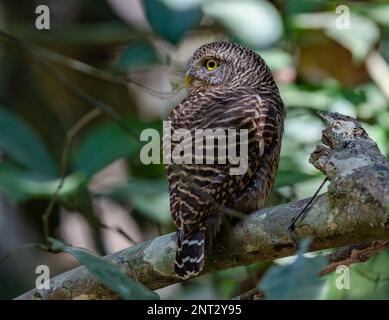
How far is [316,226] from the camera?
2.84 meters

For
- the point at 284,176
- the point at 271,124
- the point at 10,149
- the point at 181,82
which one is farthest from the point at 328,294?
the point at 10,149

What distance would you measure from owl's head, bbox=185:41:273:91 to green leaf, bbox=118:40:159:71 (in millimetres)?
518

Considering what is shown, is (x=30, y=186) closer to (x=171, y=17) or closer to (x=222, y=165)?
(x=171, y=17)

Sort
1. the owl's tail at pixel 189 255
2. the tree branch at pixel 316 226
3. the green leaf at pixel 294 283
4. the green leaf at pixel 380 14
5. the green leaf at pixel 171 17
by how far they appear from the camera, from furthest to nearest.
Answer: the green leaf at pixel 380 14 → the green leaf at pixel 171 17 → the owl's tail at pixel 189 255 → the tree branch at pixel 316 226 → the green leaf at pixel 294 283

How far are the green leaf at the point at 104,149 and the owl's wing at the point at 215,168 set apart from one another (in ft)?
2.40

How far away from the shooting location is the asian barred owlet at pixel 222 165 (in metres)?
3.39

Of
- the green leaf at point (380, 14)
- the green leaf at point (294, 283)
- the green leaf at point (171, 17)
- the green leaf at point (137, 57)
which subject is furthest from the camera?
the green leaf at point (137, 57)

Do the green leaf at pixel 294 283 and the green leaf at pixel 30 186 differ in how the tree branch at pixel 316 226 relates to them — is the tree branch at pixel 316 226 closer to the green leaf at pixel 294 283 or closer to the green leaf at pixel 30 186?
the green leaf at pixel 294 283

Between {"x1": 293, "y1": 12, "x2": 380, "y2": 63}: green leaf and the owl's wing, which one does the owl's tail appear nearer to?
the owl's wing

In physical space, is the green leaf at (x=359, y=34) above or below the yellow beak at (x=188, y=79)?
above

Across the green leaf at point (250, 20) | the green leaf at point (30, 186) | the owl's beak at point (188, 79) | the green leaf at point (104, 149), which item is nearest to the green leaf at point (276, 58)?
the green leaf at point (250, 20)

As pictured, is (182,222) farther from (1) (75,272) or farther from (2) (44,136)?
(2) (44,136)

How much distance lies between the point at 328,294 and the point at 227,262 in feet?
3.59

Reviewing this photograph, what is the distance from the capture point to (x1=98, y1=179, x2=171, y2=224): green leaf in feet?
14.9
